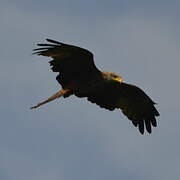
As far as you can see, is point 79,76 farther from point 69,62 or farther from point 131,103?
point 131,103

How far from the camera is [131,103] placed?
2298 cm

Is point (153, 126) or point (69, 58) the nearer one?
point (69, 58)

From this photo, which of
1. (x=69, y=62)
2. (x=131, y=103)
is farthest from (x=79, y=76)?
(x=131, y=103)

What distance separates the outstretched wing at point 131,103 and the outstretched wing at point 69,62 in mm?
982

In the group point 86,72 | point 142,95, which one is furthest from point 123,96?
point 86,72

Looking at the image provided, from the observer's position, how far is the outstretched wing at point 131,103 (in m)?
22.3

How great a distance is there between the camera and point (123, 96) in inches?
896

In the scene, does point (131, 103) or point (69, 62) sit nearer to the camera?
point (69, 62)

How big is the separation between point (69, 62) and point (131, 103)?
8.23 feet

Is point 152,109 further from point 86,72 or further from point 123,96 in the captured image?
point 86,72

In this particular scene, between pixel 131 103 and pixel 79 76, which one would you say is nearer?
pixel 79 76

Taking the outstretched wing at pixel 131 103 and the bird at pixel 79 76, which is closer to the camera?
the bird at pixel 79 76

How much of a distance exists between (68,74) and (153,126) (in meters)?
2.90

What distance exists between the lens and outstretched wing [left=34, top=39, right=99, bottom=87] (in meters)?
20.9
